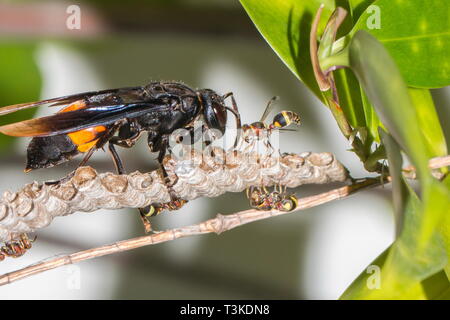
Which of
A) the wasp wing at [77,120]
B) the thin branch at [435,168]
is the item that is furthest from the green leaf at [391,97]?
the wasp wing at [77,120]

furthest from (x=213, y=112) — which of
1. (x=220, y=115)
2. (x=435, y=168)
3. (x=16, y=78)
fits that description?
(x=16, y=78)

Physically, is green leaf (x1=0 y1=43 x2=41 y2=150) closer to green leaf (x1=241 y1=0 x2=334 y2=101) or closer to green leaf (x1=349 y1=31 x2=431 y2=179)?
green leaf (x1=241 y1=0 x2=334 y2=101)

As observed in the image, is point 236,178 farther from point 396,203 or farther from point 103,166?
point 103,166

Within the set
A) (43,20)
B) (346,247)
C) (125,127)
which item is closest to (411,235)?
(125,127)

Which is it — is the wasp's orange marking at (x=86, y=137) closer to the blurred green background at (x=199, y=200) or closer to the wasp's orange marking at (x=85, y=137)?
the wasp's orange marking at (x=85, y=137)

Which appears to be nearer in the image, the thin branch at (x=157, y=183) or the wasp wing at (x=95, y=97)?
the thin branch at (x=157, y=183)

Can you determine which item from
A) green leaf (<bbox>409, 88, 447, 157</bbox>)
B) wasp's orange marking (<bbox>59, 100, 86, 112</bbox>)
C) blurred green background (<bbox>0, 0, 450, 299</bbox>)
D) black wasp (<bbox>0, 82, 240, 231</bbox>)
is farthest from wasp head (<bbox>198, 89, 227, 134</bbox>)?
blurred green background (<bbox>0, 0, 450, 299</bbox>)

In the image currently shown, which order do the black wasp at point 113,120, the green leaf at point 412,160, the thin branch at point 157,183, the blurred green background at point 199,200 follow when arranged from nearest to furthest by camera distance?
the green leaf at point 412,160
the thin branch at point 157,183
the black wasp at point 113,120
the blurred green background at point 199,200

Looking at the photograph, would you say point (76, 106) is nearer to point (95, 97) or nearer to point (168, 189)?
point (95, 97)
